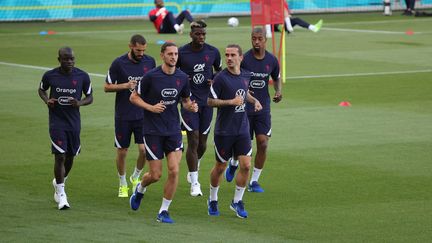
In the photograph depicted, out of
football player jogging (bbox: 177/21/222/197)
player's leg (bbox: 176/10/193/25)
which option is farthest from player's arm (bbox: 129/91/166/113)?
player's leg (bbox: 176/10/193/25)

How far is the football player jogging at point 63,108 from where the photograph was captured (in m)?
14.4

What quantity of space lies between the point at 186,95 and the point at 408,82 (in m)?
15.6

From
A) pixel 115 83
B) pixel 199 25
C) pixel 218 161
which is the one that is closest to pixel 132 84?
pixel 115 83

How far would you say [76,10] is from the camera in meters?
51.7

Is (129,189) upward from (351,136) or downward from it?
upward

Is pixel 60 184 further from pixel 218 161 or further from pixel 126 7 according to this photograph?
pixel 126 7

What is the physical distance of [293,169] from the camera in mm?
17297

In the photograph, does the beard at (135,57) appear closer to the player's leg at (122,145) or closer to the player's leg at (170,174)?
the player's leg at (122,145)

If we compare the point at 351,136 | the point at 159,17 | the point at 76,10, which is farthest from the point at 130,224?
the point at 76,10

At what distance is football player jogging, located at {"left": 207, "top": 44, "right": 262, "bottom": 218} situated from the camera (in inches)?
546

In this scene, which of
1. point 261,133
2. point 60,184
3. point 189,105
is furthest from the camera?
point 261,133

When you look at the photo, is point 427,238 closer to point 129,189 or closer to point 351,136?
point 129,189

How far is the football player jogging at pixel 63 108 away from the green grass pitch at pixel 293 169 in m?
0.58

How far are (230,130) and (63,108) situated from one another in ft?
7.86
